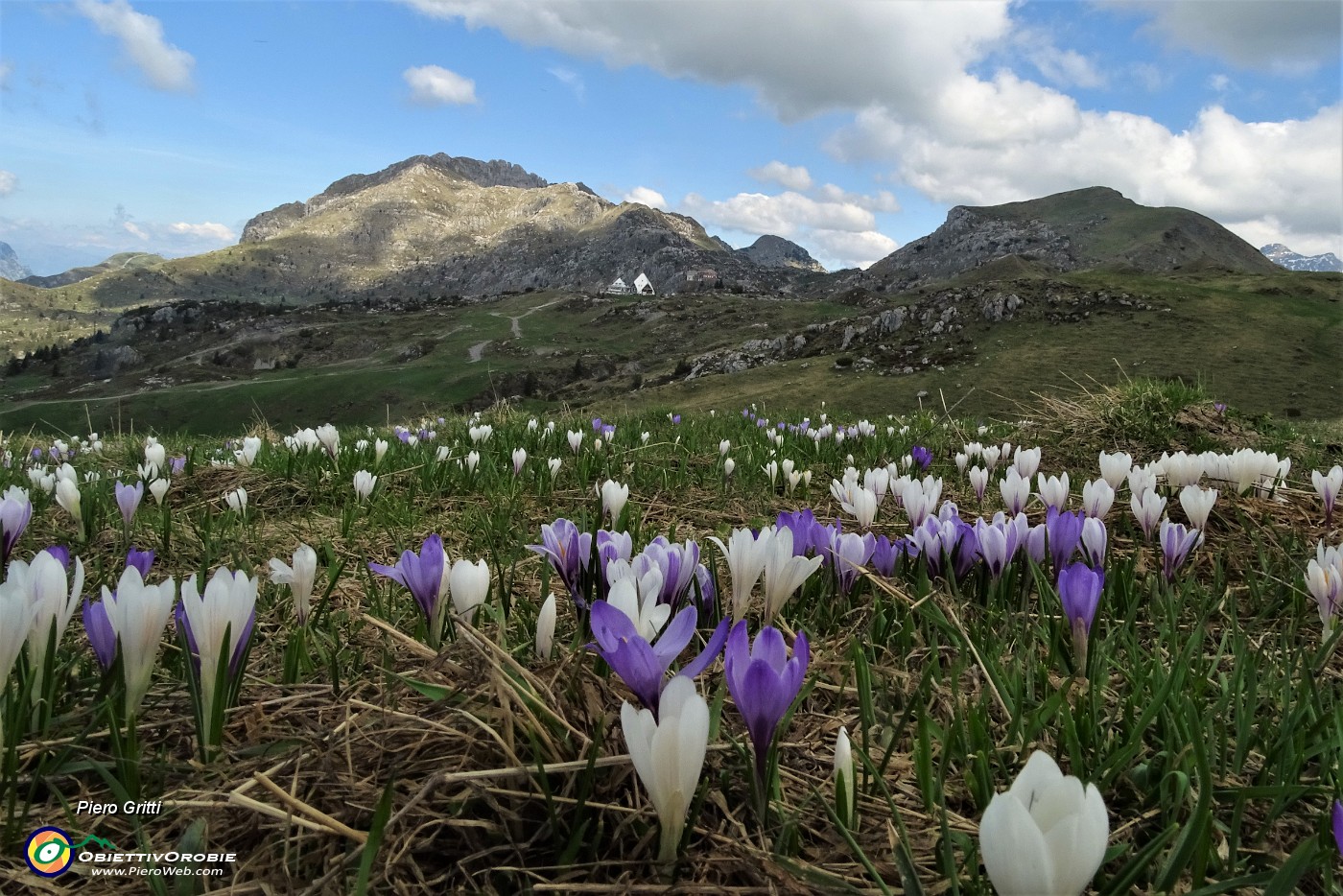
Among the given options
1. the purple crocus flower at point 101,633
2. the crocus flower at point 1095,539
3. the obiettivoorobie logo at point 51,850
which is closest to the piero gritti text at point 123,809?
the obiettivoorobie logo at point 51,850

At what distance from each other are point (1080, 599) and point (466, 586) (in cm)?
155

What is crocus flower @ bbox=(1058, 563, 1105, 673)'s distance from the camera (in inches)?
69.9

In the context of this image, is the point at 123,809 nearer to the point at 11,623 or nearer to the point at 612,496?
the point at 11,623

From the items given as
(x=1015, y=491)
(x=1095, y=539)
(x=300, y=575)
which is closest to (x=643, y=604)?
(x=300, y=575)

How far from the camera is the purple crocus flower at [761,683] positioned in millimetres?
1146

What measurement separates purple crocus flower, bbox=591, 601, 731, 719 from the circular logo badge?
0.93 meters

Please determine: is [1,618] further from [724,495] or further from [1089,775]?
[724,495]

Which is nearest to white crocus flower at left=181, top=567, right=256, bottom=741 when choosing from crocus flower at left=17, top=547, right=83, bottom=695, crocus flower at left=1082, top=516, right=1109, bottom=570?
crocus flower at left=17, top=547, right=83, bottom=695

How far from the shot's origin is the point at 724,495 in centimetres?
484

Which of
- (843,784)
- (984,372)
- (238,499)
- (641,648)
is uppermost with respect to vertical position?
(984,372)

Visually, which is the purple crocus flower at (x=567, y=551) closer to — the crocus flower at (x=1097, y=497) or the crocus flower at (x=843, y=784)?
the crocus flower at (x=843, y=784)

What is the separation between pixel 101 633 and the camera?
1480 millimetres

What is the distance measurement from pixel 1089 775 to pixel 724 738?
706 millimetres

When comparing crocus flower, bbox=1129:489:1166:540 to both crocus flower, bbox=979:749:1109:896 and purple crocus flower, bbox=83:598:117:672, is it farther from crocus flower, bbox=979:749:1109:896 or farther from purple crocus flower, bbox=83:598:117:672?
purple crocus flower, bbox=83:598:117:672
